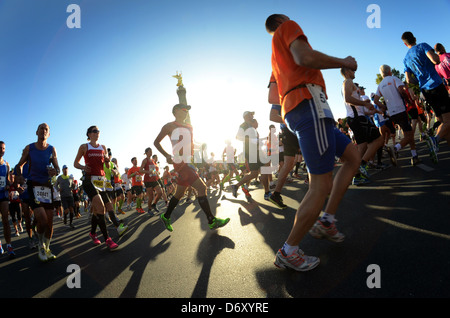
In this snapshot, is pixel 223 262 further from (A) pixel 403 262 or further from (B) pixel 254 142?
(B) pixel 254 142

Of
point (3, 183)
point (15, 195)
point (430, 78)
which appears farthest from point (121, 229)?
point (430, 78)

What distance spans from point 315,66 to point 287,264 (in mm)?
1578

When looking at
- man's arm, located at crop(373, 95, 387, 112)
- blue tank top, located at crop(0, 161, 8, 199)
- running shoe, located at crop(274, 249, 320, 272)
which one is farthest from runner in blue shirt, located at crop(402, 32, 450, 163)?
blue tank top, located at crop(0, 161, 8, 199)

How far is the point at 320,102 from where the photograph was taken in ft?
6.36

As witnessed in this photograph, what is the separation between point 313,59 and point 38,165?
469cm

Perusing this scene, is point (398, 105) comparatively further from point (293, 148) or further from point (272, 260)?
point (272, 260)

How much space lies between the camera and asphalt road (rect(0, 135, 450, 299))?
5.36 feet

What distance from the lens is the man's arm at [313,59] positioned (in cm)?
178

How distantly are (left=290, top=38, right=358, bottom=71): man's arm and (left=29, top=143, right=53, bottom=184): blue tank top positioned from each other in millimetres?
4526

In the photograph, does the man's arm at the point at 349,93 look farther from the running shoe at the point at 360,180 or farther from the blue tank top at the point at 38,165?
the blue tank top at the point at 38,165

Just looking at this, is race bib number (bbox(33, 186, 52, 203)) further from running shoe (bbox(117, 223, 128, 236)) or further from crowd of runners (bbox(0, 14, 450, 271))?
running shoe (bbox(117, 223, 128, 236))
